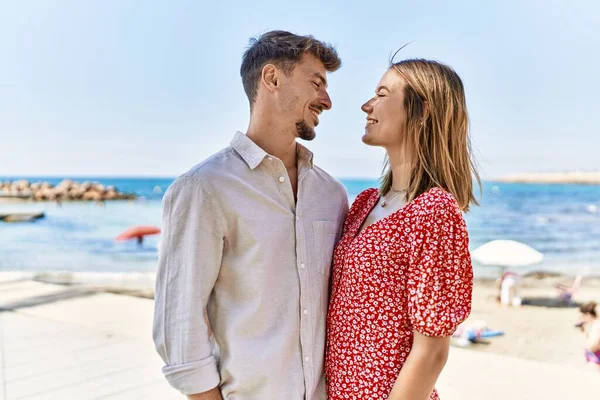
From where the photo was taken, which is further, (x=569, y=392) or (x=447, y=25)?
(x=447, y=25)

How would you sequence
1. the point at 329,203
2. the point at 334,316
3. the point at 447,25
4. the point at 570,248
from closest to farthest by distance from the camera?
the point at 334,316 < the point at 329,203 < the point at 570,248 < the point at 447,25

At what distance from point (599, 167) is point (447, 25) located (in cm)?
1195

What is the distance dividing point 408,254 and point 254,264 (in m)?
0.38

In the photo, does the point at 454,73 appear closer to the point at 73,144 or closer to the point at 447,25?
the point at 447,25

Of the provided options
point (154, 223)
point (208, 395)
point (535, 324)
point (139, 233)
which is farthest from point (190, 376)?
point (154, 223)

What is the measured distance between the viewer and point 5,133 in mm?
38156

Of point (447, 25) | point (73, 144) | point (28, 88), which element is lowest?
point (73, 144)

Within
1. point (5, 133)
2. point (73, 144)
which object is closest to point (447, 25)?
point (73, 144)

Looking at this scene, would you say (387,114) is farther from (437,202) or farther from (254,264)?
(254,264)

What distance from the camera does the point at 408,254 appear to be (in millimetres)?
1449

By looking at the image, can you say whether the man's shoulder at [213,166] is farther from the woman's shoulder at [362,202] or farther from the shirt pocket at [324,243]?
the woman's shoulder at [362,202]

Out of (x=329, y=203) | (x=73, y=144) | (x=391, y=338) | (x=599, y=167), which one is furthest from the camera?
(x=73, y=144)

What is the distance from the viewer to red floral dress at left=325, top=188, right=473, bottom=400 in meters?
1.39

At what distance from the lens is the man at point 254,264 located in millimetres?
1456
